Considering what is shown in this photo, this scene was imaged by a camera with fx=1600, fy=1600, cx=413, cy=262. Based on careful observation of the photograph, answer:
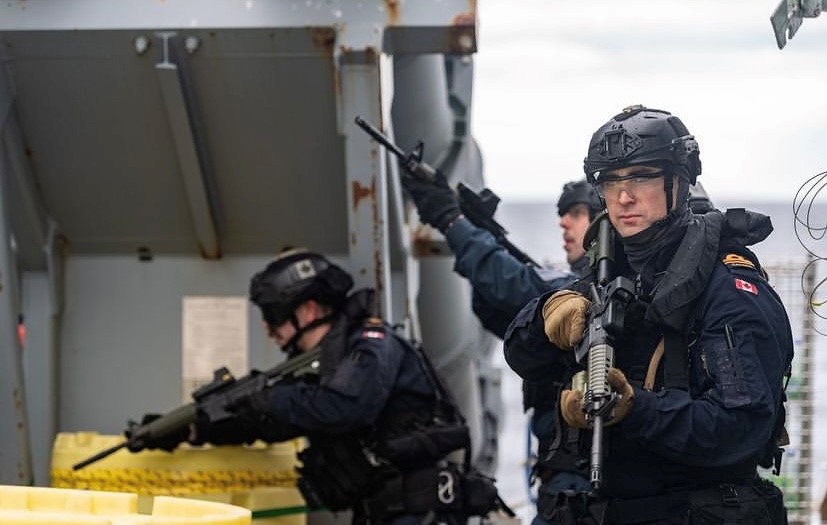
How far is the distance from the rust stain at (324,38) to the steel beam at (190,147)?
0.44 metres

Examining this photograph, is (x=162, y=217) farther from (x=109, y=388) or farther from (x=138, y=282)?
(x=109, y=388)

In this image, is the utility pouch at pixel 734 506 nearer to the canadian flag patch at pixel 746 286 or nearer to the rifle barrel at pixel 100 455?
the canadian flag patch at pixel 746 286

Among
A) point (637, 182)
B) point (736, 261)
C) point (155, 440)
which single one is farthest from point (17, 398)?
point (736, 261)

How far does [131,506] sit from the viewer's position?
126 inches

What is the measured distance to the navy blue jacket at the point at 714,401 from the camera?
3442mm

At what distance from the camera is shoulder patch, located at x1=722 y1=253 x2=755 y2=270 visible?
3.62 meters

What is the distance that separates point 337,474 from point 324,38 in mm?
1449

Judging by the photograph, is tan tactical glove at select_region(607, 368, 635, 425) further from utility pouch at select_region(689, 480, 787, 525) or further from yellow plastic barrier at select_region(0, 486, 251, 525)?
yellow plastic barrier at select_region(0, 486, 251, 525)

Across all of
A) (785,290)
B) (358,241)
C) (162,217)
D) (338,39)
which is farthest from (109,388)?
(785,290)

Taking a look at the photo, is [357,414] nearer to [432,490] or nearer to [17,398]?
[432,490]

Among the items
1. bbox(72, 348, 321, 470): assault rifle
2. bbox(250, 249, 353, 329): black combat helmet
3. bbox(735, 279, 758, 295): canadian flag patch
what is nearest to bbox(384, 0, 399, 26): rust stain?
bbox(250, 249, 353, 329): black combat helmet

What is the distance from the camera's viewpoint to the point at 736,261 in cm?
363

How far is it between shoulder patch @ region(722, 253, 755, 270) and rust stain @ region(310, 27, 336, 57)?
5.72 ft

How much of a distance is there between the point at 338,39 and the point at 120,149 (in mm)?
963
